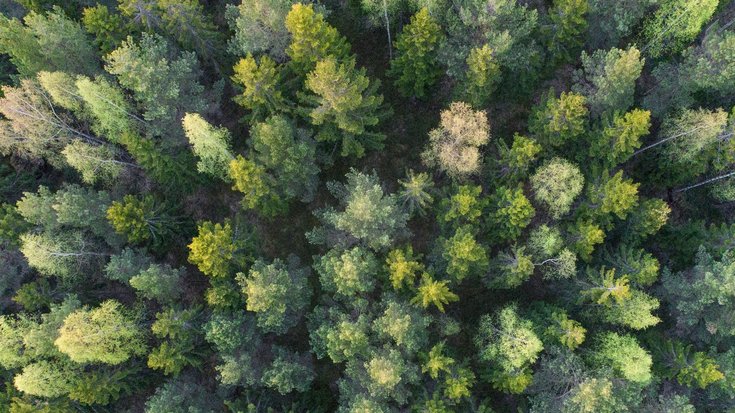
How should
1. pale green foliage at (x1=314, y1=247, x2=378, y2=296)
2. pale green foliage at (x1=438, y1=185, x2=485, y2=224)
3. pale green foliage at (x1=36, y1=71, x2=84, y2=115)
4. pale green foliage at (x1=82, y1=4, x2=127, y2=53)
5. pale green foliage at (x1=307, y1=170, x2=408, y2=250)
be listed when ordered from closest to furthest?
pale green foliage at (x1=307, y1=170, x2=408, y2=250) < pale green foliage at (x1=314, y1=247, x2=378, y2=296) < pale green foliage at (x1=438, y1=185, x2=485, y2=224) < pale green foliage at (x1=36, y1=71, x2=84, y2=115) < pale green foliage at (x1=82, y1=4, x2=127, y2=53)

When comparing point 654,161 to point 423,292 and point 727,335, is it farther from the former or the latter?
point 423,292

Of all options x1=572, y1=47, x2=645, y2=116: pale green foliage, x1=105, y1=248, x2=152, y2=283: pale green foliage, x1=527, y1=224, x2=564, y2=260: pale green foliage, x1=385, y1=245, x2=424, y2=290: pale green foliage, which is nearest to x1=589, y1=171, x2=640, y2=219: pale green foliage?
x1=527, y1=224, x2=564, y2=260: pale green foliage

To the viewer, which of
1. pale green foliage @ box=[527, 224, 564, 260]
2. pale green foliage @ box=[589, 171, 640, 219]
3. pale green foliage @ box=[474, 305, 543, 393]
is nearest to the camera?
pale green foliage @ box=[589, 171, 640, 219]

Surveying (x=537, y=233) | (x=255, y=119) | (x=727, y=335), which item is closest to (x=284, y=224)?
(x=255, y=119)

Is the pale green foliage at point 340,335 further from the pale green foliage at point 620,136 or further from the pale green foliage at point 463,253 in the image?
the pale green foliage at point 620,136

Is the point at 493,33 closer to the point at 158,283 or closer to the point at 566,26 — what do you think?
the point at 566,26

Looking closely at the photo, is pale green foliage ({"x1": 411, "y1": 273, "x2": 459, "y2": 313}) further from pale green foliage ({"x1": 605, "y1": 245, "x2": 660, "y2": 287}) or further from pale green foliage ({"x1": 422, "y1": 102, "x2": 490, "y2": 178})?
pale green foliage ({"x1": 605, "y1": 245, "x2": 660, "y2": 287})
